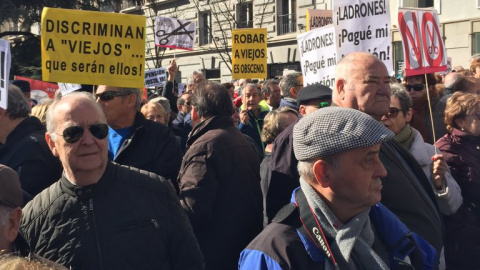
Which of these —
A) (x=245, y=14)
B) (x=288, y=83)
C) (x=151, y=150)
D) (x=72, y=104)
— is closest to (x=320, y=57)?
(x=288, y=83)

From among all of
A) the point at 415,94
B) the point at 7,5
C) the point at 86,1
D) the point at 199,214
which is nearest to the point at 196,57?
the point at 86,1

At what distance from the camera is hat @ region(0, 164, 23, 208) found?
9.66 feet

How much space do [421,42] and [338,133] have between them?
4.41 m

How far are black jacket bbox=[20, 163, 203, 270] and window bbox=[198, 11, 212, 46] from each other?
30.2 metres

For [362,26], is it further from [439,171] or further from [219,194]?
[219,194]

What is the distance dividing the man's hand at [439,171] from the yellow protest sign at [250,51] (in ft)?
22.5

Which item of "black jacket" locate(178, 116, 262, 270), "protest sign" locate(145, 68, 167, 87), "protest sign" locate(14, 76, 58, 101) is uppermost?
"protest sign" locate(145, 68, 167, 87)

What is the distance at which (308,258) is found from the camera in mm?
2525

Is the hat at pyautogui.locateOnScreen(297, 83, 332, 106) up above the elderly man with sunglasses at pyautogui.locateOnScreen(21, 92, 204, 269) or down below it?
above

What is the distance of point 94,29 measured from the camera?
5.77 meters

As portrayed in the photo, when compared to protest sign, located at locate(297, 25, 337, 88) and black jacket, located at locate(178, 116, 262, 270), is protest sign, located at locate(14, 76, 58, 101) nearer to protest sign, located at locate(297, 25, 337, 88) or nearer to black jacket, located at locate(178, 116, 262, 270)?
protest sign, located at locate(297, 25, 337, 88)

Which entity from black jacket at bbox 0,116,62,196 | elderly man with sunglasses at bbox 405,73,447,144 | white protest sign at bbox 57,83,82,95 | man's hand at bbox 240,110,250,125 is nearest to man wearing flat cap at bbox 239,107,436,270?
black jacket at bbox 0,116,62,196

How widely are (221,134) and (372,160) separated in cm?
209

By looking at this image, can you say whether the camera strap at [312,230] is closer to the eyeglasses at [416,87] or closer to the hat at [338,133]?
the hat at [338,133]
